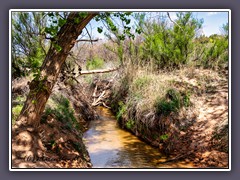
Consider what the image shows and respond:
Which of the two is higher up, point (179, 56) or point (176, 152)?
point (179, 56)

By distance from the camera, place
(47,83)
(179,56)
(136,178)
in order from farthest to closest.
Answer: (179,56) → (47,83) → (136,178)

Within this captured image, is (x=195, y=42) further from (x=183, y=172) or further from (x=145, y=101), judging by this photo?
(x=183, y=172)

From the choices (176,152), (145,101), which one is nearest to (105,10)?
(176,152)

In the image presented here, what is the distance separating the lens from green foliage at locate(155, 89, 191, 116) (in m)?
5.44

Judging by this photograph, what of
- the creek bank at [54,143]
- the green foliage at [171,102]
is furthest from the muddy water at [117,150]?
the green foliage at [171,102]

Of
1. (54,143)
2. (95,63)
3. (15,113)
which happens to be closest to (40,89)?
(15,113)

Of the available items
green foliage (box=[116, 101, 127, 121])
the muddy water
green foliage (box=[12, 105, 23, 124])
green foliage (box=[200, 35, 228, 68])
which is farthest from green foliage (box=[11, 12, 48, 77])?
green foliage (box=[200, 35, 228, 68])

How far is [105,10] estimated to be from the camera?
10.0 ft

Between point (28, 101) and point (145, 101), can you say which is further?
point (145, 101)

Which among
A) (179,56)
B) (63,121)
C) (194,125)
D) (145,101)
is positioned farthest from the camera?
(179,56)

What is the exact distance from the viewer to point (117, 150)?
5.14 m

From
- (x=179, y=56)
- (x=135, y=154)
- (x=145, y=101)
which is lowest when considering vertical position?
(x=135, y=154)
